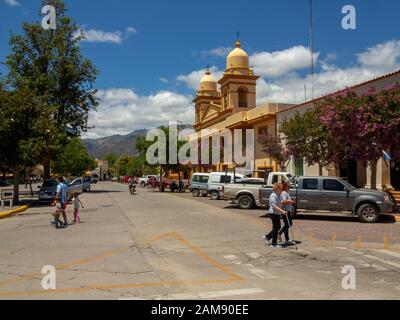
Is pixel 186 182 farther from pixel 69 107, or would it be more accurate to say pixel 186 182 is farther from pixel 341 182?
pixel 341 182

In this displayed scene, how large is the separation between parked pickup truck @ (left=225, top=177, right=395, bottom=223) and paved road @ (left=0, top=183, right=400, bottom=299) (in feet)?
2.43

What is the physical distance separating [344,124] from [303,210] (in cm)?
457

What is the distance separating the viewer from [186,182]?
5072 centimetres

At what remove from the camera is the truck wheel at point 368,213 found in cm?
1712

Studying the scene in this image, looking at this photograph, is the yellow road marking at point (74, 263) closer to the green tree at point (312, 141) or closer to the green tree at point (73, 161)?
the green tree at point (312, 141)

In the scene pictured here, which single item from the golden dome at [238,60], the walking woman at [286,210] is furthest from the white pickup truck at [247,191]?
the golden dome at [238,60]

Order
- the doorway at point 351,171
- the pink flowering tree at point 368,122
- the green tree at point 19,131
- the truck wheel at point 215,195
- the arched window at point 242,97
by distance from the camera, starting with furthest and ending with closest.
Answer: the arched window at point 242,97
the truck wheel at point 215,195
the doorway at point 351,171
the green tree at point 19,131
the pink flowering tree at point 368,122

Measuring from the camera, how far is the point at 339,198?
17781 mm

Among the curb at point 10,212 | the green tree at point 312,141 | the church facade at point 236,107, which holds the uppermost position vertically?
the church facade at point 236,107

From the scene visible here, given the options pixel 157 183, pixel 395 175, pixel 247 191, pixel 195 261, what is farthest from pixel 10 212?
pixel 157 183

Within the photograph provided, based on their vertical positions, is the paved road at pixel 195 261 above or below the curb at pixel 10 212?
above

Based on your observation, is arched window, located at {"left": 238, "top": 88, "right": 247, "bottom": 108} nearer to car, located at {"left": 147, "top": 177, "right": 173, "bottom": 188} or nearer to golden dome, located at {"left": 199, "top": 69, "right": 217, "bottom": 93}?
car, located at {"left": 147, "top": 177, "right": 173, "bottom": 188}

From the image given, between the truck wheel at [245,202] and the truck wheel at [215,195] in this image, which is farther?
the truck wheel at [215,195]
